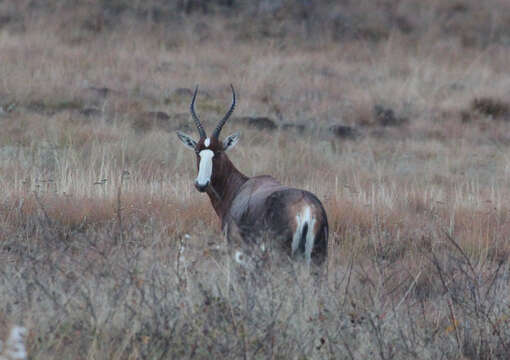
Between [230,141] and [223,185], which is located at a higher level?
[230,141]

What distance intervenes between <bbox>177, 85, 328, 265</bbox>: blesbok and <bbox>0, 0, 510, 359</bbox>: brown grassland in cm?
32

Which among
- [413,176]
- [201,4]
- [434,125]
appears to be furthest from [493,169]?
[201,4]

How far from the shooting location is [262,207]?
20.8 feet

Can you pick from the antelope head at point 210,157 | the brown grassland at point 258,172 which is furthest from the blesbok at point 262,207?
the brown grassland at point 258,172

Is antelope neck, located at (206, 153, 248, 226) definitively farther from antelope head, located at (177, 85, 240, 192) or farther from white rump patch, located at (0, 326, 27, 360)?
white rump patch, located at (0, 326, 27, 360)

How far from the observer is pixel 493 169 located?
12477mm

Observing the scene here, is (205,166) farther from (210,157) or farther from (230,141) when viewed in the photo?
(230,141)

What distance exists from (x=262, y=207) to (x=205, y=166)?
1.12 metres

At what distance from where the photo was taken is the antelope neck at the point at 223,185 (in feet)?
24.6

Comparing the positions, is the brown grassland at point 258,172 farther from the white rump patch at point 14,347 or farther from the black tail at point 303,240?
the black tail at point 303,240

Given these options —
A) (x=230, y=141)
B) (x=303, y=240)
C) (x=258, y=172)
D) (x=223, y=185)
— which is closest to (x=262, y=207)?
(x=303, y=240)

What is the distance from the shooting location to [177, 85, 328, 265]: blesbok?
235 inches

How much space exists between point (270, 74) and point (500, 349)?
A: 15.3 m

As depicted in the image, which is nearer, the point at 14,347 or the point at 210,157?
the point at 14,347
